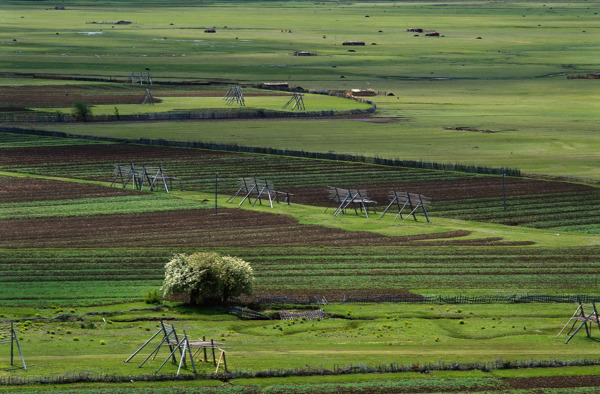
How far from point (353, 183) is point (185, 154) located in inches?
936

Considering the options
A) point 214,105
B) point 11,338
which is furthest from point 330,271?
point 214,105

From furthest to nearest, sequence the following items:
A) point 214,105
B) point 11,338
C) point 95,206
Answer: point 214,105
point 95,206
point 11,338

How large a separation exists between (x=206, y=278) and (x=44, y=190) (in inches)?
1590

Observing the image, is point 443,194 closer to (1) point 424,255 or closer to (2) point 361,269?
(1) point 424,255

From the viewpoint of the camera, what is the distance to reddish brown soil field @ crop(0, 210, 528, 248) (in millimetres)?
73312

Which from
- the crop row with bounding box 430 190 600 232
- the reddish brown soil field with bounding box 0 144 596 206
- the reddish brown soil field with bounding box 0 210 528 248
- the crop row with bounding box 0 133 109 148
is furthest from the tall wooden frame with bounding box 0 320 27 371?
the crop row with bounding box 0 133 109 148

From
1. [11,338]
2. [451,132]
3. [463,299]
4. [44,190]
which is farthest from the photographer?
[451,132]

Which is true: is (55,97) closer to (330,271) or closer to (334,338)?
(330,271)

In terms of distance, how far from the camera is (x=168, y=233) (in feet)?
251

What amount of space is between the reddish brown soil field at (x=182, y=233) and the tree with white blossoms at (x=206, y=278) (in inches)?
592

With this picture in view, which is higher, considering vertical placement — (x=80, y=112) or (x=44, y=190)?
(x=80, y=112)

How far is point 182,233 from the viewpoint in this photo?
76500mm

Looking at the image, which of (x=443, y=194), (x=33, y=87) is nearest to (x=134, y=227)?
(x=443, y=194)

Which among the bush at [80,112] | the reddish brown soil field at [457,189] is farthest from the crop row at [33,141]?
the reddish brown soil field at [457,189]
